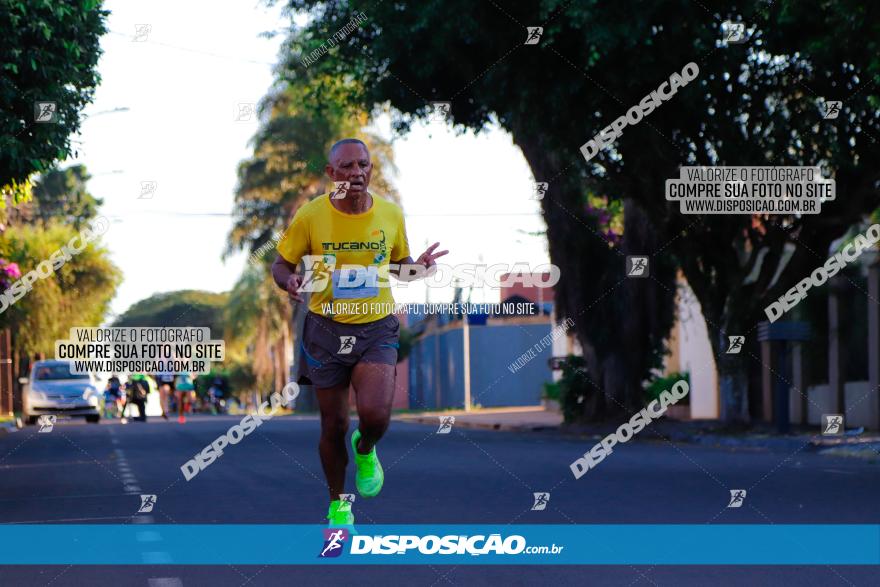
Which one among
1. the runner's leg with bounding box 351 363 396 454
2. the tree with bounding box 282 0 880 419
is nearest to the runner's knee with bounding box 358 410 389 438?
the runner's leg with bounding box 351 363 396 454

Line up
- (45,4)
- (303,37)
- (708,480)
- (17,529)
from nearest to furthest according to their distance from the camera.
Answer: (17,529) < (708,480) < (45,4) < (303,37)

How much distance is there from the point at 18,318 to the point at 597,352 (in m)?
27.2

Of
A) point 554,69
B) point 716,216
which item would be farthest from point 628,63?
point 716,216

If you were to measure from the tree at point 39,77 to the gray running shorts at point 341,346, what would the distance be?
9.81 metres

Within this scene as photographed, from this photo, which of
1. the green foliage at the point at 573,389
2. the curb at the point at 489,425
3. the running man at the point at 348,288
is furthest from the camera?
the curb at the point at 489,425

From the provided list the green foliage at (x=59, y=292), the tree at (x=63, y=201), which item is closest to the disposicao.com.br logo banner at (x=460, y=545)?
the green foliage at (x=59, y=292)

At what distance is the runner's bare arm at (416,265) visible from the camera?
27.0 feet

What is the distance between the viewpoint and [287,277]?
7977 millimetres

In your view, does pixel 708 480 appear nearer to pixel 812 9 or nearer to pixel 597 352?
pixel 812 9

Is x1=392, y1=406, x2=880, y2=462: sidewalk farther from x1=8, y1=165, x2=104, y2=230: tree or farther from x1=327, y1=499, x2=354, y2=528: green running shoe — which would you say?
x1=8, y1=165, x2=104, y2=230: tree

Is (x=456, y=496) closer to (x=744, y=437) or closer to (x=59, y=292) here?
(x=744, y=437)

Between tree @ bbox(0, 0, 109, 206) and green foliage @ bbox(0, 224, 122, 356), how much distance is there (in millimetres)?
32595

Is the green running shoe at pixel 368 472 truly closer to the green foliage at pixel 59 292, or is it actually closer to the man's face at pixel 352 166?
the man's face at pixel 352 166

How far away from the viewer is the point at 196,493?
1373 centimetres
